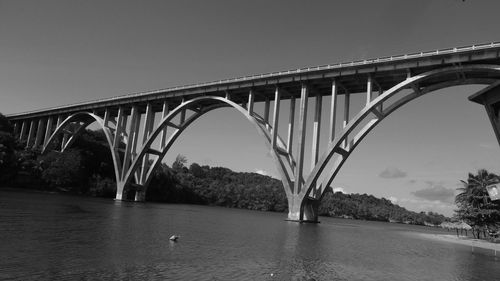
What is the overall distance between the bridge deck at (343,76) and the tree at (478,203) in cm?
1370

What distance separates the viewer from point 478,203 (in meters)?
45.4

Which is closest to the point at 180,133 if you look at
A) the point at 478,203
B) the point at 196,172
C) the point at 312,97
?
the point at 312,97

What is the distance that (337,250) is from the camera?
27875 millimetres

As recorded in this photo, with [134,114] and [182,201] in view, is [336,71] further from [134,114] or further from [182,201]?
[182,201]

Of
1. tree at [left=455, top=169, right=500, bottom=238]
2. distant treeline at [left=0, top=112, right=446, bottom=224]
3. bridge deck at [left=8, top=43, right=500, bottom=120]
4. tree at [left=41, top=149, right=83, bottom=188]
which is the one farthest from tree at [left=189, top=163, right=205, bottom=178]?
tree at [left=455, top=169, right=500, bottom=238]

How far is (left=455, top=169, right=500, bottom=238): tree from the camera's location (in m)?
43.1

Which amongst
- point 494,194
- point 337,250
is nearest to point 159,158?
point 337,250

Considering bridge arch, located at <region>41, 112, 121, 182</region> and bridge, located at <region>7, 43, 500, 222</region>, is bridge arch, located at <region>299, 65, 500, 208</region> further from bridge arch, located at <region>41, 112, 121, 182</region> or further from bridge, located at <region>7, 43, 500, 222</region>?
bridge arch, located at <region>41, 112, 121, 182</region>

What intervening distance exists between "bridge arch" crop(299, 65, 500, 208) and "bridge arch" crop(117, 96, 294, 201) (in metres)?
3.93

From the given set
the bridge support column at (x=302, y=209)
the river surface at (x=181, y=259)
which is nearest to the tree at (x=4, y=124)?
the bridge support column at (x=302, y=209)

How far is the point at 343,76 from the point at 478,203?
72.7ft

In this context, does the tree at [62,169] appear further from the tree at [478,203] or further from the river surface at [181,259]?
the tree at [478,203]

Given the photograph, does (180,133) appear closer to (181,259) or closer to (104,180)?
(104,180)

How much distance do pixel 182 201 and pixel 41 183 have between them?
152ft
